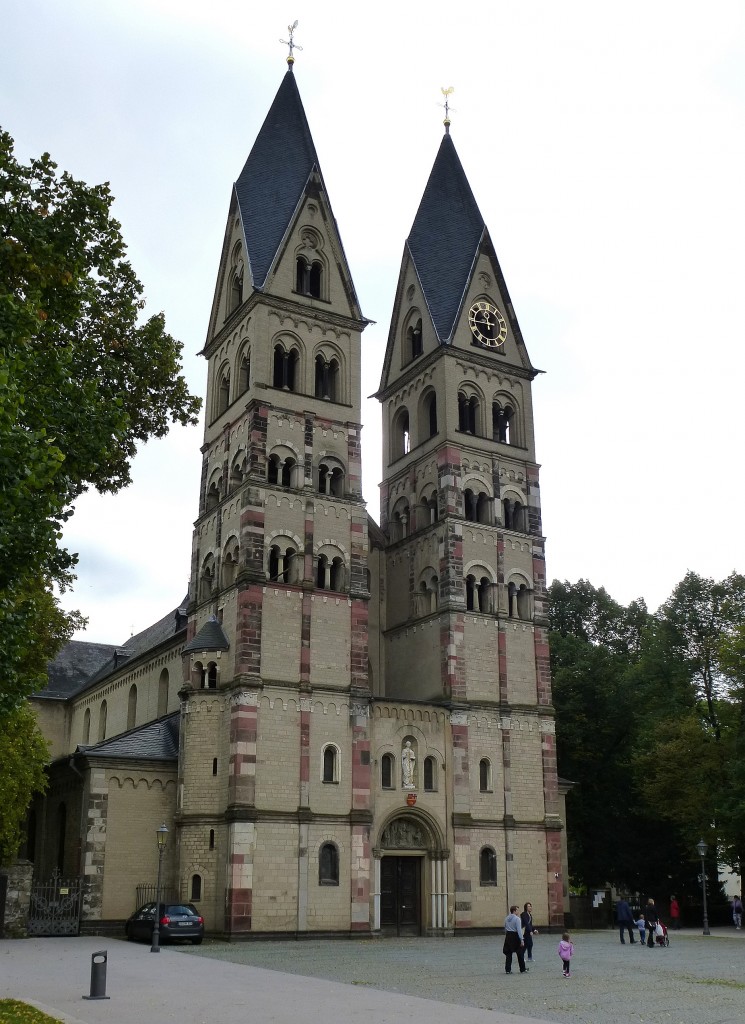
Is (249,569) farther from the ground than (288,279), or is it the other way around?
(288,279)

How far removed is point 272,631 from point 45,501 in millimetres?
24111

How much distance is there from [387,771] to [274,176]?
90.3 feet

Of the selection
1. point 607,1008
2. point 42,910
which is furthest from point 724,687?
point 607,1008

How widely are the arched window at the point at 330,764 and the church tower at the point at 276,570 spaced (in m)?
0.06

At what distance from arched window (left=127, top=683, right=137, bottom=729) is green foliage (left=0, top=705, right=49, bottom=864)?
15.9 m

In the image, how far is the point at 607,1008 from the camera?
19062 mm

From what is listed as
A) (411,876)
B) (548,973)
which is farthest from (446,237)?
(548,973)

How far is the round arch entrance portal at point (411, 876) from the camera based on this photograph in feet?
135

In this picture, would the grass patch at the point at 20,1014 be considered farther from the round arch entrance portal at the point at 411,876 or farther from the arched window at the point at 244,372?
the arched window at the point at 244,372

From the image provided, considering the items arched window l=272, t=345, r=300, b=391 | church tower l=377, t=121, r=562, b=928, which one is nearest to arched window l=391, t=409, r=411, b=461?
church tower l=377, t=121, r=562, b=928

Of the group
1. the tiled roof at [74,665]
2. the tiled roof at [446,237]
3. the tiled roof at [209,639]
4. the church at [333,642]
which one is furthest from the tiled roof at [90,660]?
the tiled roof at [446,237]

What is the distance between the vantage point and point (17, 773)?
35.4 metres

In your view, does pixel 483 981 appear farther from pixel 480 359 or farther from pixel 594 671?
pixel 594 671

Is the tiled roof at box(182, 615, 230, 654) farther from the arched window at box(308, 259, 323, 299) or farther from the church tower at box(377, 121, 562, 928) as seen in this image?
the arched window at box(308, 259, 323, 299)
